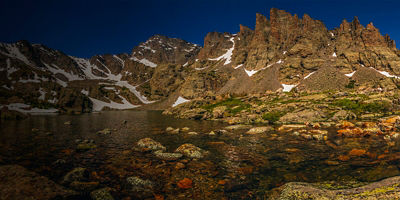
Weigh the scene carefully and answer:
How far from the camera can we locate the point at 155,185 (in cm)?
1244

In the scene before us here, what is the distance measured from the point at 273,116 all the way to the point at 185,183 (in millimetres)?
43300

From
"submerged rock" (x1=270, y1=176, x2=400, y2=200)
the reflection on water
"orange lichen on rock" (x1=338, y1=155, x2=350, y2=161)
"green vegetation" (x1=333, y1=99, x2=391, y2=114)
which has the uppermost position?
"green vegetation" (x1=333, y1=99, x2=391, y2=114)

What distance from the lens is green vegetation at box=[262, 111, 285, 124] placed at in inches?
1937

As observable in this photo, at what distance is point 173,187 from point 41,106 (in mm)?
187164

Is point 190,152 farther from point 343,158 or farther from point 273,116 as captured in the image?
point 273,116

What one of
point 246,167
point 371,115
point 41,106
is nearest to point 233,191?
point 246,167

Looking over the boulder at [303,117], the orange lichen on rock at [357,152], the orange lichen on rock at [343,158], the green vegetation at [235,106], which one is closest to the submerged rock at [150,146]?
the orange lichen on rock at [343,158]

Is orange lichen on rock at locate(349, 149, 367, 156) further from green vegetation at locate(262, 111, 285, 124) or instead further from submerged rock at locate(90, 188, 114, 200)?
green vegetation at locate(262, 111, 285, 124)

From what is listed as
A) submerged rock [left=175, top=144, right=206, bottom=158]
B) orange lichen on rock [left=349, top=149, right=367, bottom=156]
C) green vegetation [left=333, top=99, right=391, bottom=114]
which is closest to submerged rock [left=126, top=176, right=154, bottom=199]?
submerged rock [left=175, top=144, right=206, bottom=158]

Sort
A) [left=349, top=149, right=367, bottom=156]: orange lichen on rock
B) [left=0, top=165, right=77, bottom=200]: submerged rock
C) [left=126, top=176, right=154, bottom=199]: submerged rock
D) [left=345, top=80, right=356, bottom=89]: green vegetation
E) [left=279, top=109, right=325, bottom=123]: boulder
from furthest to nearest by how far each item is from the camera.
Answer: [left=345, top=80, right=356, bottom=89]: green vegetation, [left=279, top=109, right=325, bottom=123]: boulder, [left=349, top=149, right=367, bottom=156]: orange lichen on rock, [left=126, top=176, right=154, bottom=199]: submerged rock, [left=0, top=165, right=77, bottom=200]: submerged rock

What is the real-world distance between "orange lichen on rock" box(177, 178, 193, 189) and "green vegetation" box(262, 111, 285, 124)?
131 ft

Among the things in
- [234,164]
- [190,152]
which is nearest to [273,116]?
[190,152]

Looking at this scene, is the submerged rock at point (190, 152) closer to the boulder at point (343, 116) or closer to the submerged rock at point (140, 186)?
the submerged rock at point (140, 186)

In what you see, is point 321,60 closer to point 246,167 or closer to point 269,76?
point 269,76
